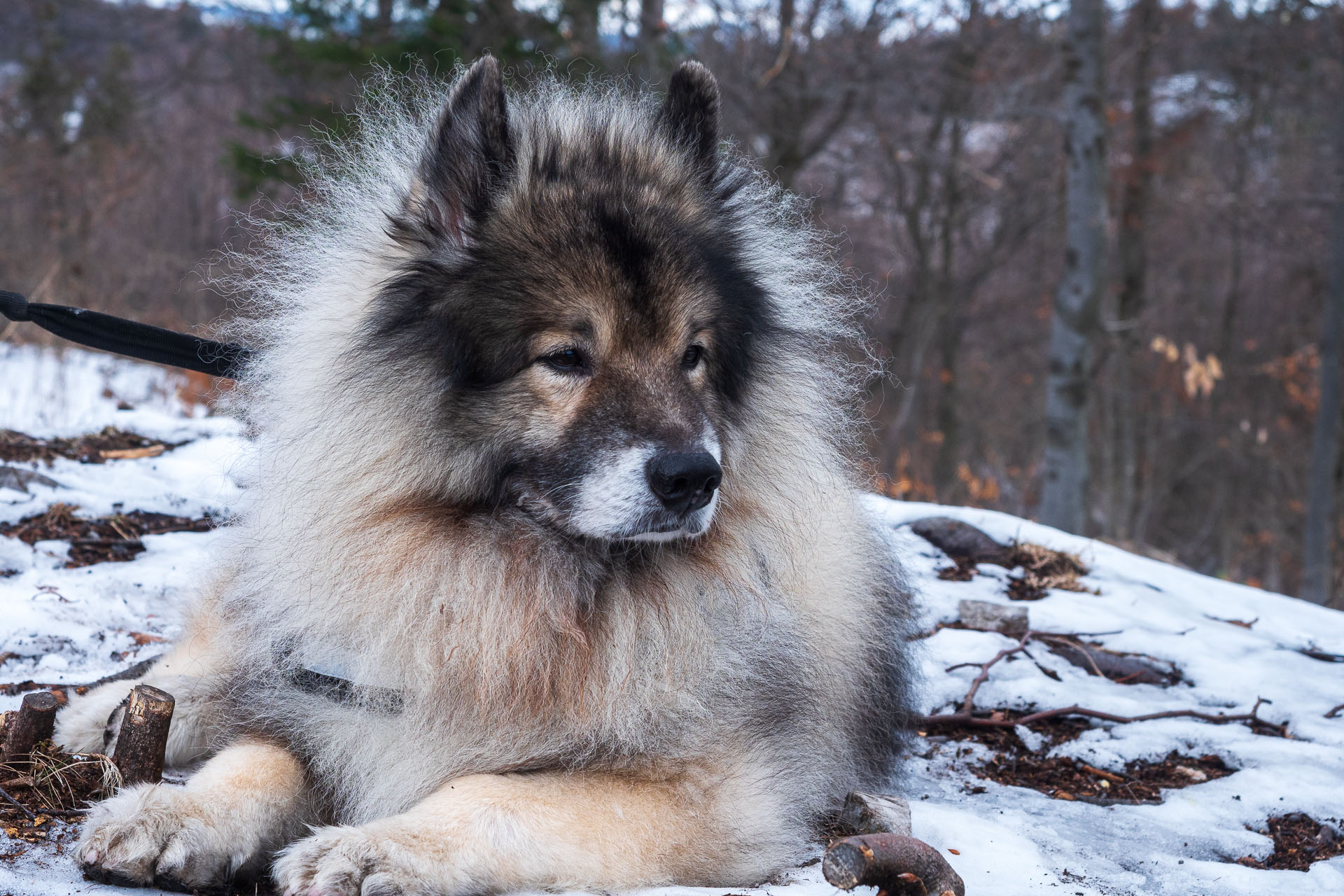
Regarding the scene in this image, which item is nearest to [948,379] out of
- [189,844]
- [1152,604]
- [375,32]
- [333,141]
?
[375,32]

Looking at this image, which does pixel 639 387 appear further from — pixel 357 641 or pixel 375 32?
pixel 375 32

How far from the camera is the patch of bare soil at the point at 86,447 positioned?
16.2 feet

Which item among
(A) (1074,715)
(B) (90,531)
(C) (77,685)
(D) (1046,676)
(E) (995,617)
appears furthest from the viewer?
(E) (995,617)

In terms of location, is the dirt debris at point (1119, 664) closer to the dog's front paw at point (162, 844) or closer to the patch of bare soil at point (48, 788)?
the dog's front paw at point (162, 844)

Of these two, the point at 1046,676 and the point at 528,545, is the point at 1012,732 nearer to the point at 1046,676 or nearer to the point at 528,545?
the point at 1046,676

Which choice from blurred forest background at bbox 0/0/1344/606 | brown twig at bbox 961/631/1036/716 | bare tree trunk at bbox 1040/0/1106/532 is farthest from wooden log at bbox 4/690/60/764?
bare tree trunk at bbox 1040/0/1106/532

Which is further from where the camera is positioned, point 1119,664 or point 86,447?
point 86,447

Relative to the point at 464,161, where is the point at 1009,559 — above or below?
below

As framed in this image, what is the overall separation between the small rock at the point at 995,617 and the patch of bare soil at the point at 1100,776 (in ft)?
3.08

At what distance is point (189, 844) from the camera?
1.94 metres

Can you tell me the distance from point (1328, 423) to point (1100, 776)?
31.1ft

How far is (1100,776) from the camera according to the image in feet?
10.4

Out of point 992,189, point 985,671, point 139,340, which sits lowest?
point 985,671

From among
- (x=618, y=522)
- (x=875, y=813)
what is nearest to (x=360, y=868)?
(x=618, y=522)
